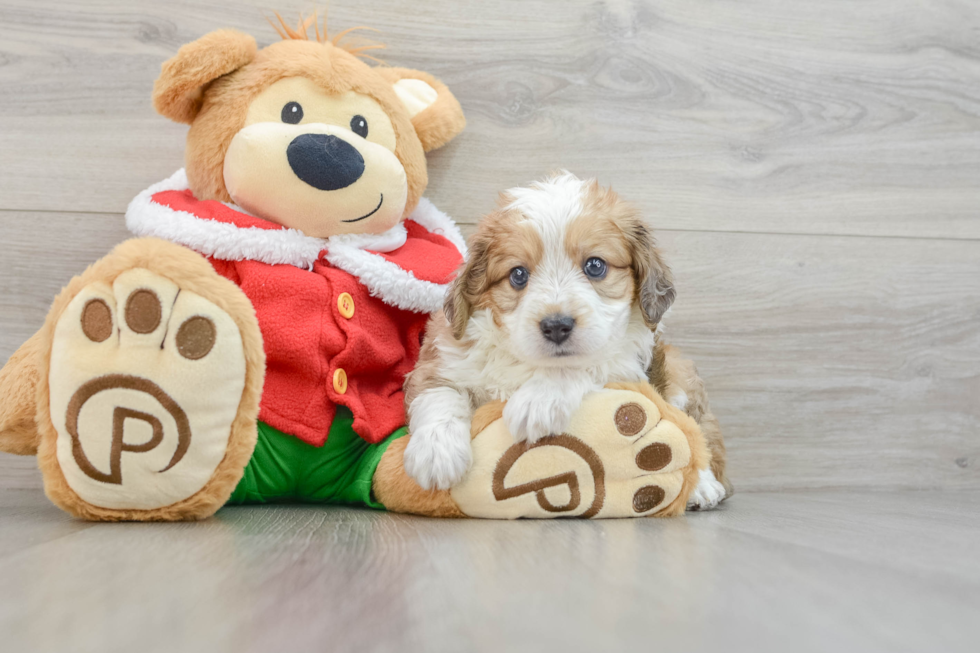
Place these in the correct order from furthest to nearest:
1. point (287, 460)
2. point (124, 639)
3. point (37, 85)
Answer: point (37, 85) < point (287, 460) < point (124, 639)

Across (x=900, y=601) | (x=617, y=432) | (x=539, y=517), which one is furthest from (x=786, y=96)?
(x=900, y=601)

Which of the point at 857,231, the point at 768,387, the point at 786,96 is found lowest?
the point at 768,387

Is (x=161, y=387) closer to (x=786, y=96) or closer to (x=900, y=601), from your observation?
(x=900, y=601)

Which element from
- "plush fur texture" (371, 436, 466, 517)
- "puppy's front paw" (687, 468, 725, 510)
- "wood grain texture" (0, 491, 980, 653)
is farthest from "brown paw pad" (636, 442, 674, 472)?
"plush fur texture" (371, 436, 466, 517)

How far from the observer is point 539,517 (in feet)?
4.46

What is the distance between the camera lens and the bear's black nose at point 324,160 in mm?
1511

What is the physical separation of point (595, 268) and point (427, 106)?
0.69 metres

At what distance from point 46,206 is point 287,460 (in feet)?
3.48

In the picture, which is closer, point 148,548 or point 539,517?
point 148,548

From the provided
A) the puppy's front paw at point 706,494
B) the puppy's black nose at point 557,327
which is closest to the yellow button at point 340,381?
the puppy's black nose at point 557,327

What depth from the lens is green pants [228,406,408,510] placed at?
1496 millimetres

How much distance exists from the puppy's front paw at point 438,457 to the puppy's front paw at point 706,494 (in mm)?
553

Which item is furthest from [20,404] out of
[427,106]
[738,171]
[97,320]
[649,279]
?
[738,171]

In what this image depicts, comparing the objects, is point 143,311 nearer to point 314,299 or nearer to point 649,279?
point 314,299
